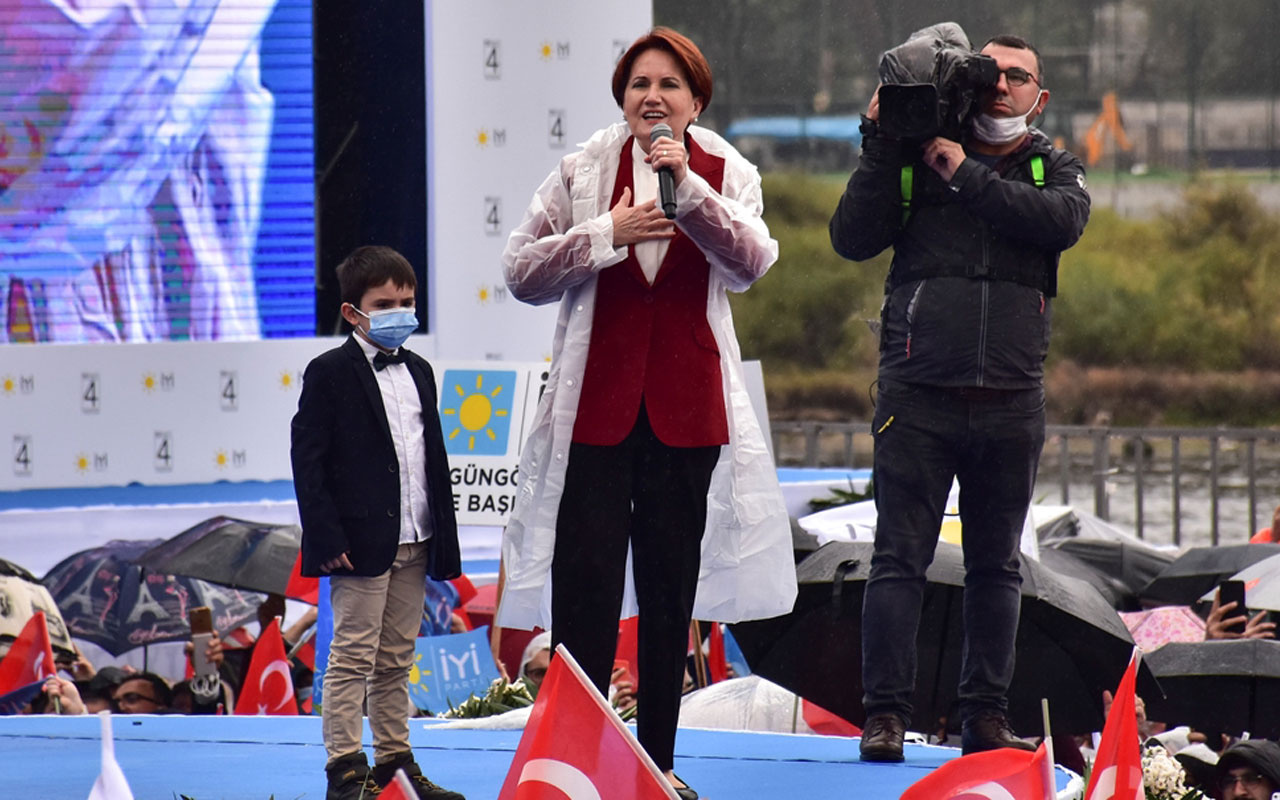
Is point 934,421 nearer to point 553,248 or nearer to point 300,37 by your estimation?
point 553,248

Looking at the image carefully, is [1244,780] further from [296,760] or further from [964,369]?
[296,760]

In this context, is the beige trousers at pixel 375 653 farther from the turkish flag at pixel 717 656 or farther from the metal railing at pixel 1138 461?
the metal railing at pixel 1138 461

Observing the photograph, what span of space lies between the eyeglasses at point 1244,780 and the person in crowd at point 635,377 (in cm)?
199

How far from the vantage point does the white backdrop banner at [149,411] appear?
8961mm

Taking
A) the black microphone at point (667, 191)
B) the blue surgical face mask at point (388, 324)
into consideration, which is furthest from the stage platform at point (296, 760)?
the black microphone at point (667, 191)

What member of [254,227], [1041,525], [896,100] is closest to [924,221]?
[896,100]

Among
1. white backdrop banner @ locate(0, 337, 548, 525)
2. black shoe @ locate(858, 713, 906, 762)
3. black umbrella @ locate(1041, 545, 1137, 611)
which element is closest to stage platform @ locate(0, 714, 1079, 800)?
black shoe @ locate(858, 713, 906, 762)

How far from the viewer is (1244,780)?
15.9 feet

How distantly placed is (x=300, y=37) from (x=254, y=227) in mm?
971

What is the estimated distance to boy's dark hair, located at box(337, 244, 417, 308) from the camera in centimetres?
384

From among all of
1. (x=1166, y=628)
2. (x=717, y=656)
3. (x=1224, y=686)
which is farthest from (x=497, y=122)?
(x=1224, y=686)

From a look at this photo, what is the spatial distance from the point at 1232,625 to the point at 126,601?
4574 mm

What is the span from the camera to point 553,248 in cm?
349

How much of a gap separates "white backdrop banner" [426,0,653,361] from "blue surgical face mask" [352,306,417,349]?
5.08 meters
